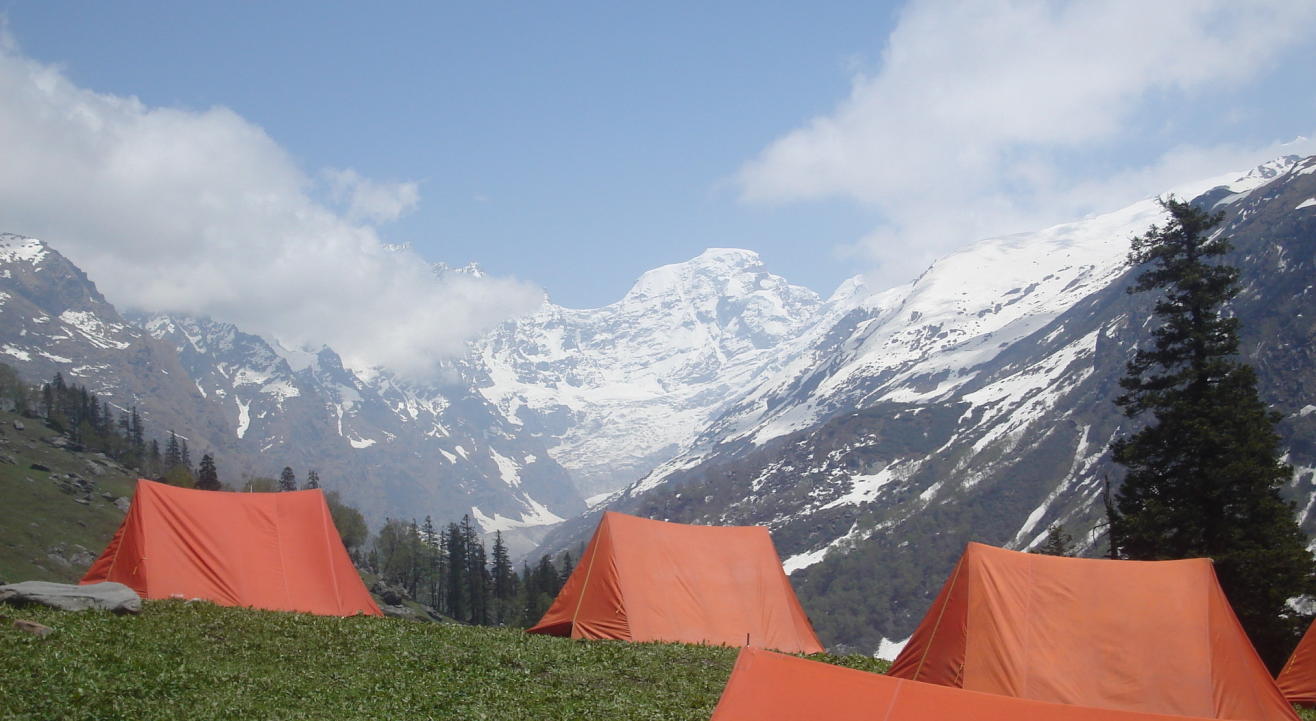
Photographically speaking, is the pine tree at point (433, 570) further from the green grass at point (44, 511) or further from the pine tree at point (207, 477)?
the green grass at point (44, 511)

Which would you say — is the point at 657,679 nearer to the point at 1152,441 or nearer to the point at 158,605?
the point at 158,605

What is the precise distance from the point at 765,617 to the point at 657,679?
43.7 ft

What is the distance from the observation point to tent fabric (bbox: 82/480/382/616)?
3006 centimetres

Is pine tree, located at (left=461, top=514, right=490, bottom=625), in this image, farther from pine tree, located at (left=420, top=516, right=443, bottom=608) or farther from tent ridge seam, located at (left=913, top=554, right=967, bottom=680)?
tent ridge seam, located at (left=913, top=554, right=967, bottom=680)

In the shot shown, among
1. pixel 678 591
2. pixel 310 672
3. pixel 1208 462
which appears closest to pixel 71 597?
pixel 310 672

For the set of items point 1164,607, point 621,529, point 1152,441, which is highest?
point 1152,441

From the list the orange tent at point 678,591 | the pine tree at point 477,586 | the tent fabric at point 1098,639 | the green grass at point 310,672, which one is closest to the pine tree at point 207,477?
the pine tree at point 477,586

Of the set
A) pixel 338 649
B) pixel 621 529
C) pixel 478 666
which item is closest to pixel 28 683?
pixel 338 649

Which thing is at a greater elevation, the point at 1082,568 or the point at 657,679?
the point at 1082,568

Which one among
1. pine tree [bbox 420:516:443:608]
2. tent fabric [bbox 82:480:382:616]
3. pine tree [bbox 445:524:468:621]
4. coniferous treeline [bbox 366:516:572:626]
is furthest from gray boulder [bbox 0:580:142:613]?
pine tree [bbox 420:516:443:608]

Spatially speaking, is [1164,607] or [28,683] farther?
[1164,607]

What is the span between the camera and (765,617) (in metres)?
35.6

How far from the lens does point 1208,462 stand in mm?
40938

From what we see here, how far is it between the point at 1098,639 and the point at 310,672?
55.2 ft
